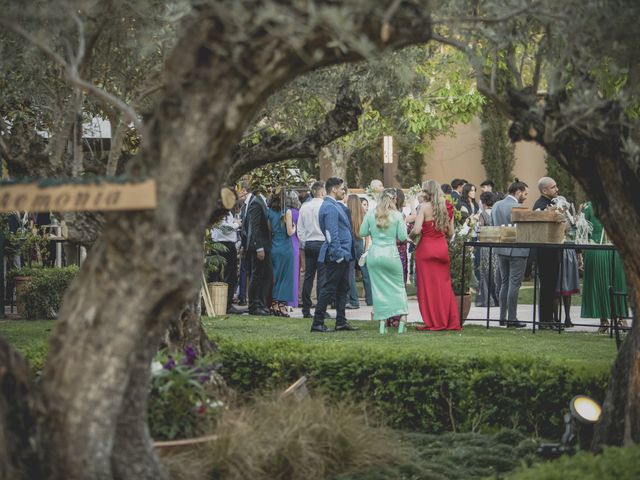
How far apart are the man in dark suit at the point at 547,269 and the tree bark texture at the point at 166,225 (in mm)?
9348

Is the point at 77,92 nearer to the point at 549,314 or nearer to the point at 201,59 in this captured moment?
the point at 201,59

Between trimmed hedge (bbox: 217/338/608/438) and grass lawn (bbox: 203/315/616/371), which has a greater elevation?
grass lawn (bbox: 203/315/616/371)

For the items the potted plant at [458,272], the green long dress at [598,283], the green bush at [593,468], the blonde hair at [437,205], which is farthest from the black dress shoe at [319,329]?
the green bush at [593,468]

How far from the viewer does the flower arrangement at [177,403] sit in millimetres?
6406

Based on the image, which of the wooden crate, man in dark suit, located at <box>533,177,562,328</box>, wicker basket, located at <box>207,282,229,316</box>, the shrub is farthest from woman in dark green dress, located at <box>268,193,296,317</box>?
the shrub

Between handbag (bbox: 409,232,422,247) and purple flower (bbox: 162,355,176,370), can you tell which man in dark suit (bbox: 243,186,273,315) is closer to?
handbag (bbox: 409,232,422,247)

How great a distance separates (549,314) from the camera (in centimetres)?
1412

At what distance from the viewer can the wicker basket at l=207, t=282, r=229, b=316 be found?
1616 centimetres

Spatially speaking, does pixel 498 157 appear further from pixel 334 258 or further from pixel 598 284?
pixel 334 258

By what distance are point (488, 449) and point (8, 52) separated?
4.65 metres

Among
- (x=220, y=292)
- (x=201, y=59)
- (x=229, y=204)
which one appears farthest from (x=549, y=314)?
(x=201, y=59)

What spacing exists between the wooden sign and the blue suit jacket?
8797 mm

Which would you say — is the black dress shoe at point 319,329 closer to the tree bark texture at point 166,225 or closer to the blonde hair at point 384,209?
the blonde hair at point 384,209

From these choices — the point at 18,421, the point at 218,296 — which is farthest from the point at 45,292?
the point at 18,421
